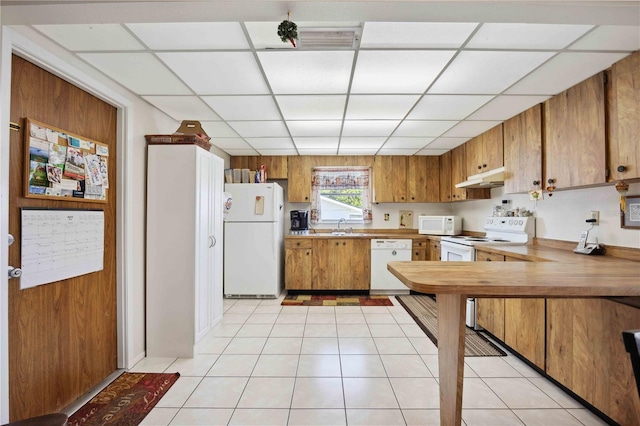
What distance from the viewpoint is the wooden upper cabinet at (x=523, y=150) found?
2666 millimetres

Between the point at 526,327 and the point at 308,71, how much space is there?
8.77 ft

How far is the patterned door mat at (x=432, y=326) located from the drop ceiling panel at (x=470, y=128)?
214 cm

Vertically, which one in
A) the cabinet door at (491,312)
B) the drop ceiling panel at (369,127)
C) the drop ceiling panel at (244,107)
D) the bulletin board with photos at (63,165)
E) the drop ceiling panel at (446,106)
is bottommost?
the cabinet door at (491,312)

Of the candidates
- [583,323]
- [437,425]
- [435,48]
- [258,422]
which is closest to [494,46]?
[435,48]

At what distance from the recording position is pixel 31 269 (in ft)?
5.32

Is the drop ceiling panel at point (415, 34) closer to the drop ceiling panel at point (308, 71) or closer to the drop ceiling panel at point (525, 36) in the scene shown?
the drop ceiling panel at point (525, 36)

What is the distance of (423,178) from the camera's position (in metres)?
4.80

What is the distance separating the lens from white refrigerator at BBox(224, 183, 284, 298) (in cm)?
420

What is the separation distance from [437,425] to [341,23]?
7.80 feet

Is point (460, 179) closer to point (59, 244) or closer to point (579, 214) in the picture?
point (579, 214)

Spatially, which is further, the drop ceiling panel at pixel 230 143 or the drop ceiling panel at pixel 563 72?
the drop ceiling panel at pixel 230 143

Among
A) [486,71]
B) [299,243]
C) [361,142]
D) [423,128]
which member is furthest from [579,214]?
[299,243]

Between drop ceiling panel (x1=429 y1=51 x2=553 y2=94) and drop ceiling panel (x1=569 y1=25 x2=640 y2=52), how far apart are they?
0.18 meters

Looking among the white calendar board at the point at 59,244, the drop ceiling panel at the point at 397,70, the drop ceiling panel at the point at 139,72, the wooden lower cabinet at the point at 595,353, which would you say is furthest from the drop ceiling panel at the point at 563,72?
the white calendar board at the point at 59,244
